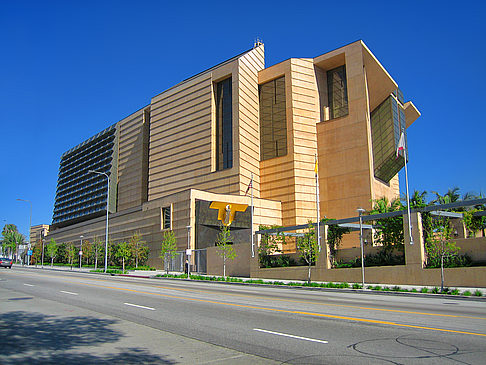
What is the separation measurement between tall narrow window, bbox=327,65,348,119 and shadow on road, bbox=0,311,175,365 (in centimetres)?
6401

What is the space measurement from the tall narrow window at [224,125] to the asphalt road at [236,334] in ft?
172

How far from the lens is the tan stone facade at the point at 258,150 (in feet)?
199

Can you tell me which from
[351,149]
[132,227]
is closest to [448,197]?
[351,149]

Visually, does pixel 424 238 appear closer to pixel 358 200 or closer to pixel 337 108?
pixel 358 200

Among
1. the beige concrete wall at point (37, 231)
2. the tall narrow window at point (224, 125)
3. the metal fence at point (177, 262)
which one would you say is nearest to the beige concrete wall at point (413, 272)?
the metal fence at point (177, 262)

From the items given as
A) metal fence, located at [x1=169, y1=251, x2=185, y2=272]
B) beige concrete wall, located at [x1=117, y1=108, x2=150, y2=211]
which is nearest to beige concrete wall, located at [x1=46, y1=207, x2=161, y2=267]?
beige concrete wall, located at [x1=117, y1=108, x2=150, y2=211]

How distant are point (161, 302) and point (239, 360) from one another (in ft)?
29.1

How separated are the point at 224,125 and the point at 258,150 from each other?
7.33 m

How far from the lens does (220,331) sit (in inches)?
376

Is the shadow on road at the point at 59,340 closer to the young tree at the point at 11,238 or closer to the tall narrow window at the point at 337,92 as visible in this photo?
the tall narrow window at the point at 337,92

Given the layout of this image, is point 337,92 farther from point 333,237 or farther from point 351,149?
point 333,237

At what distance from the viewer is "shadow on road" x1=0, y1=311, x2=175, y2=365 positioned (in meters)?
7.15

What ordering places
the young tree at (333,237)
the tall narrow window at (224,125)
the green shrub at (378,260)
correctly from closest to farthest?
1. the green shrub at (378,260)
2. the young tree at (333,237)
3. the tall narrow window at (224,125)

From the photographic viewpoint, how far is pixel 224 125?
67.2 meters
